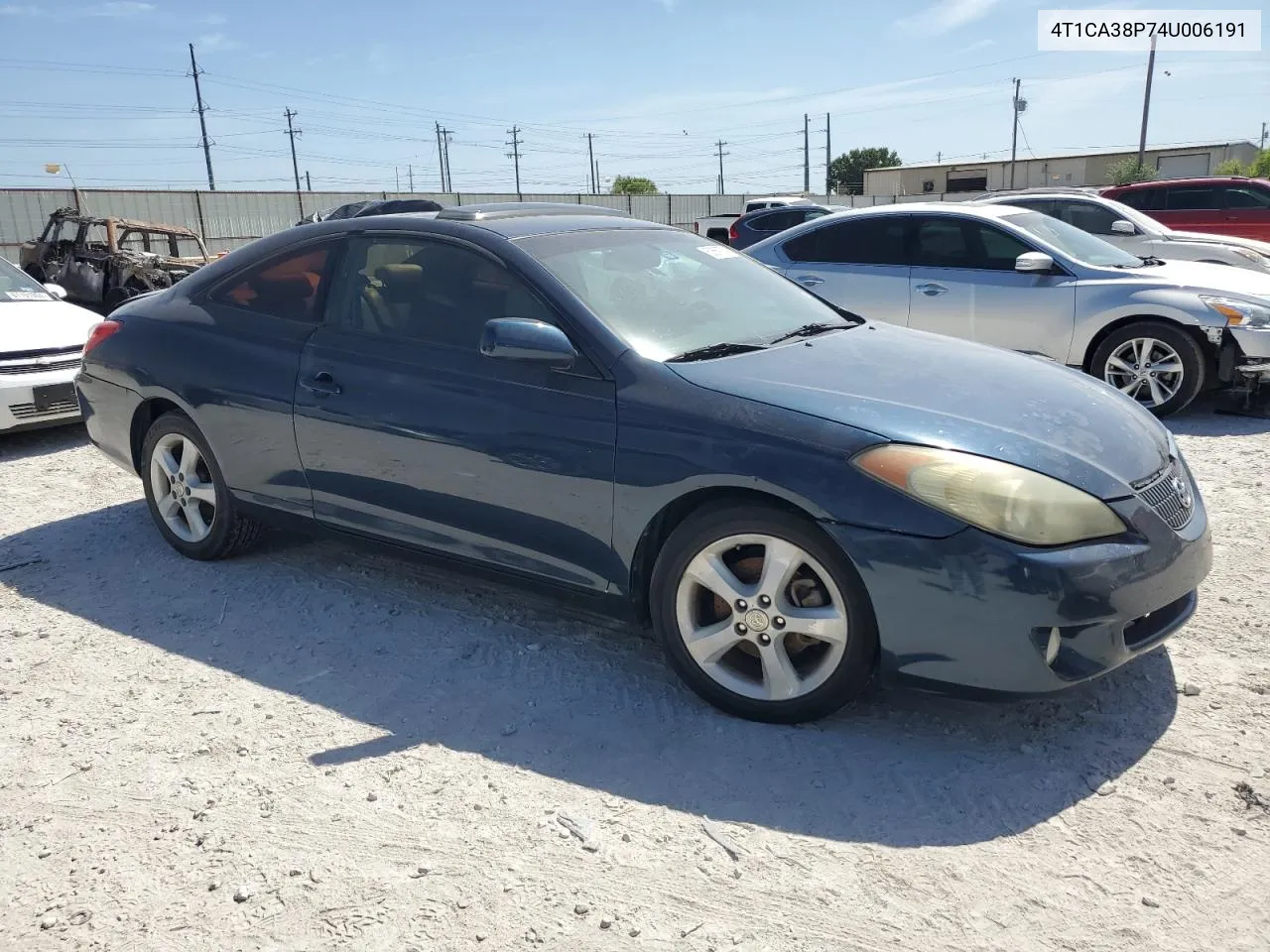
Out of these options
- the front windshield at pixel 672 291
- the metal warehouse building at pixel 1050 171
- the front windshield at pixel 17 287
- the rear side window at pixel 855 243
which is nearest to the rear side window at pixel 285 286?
the front windshield at pixel 672 291

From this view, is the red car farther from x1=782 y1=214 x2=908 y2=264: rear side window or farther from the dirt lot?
the dirt lot

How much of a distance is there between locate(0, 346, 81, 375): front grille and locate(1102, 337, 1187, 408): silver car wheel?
741 cm

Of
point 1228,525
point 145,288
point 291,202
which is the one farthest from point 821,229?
point 291,202

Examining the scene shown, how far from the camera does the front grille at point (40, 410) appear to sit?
6938mm

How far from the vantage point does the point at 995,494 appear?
2842mm

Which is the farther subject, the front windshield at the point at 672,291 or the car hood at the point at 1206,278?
the car hood at the point at 1206,278

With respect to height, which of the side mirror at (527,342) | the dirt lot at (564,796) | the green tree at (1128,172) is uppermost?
the green tree at (1128,172)

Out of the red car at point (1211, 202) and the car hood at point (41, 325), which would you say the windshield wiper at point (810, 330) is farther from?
the red car at point (1211, 202)

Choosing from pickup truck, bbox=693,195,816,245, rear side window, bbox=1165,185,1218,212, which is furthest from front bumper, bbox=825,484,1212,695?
pickup truck, bbox=693,195,816,245

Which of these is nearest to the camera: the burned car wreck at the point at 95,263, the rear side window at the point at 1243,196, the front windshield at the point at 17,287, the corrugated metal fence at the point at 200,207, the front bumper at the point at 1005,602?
the front bumper at the point at 1005,602

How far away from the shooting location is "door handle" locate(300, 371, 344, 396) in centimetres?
403

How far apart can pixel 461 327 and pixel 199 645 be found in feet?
5.22

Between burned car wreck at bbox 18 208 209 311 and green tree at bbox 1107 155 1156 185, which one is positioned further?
green tree at bbox 1107 155 1156 185

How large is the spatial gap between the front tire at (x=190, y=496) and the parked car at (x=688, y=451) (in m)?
0.02
